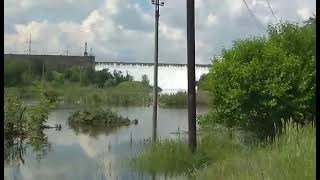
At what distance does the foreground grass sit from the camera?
378 centimetres

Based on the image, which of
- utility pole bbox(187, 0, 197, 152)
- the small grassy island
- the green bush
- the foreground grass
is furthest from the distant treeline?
the small grassy island

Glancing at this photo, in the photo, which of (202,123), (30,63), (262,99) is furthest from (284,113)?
(30,63)

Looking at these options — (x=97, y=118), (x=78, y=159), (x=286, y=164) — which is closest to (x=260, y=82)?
(x=78, y=159)

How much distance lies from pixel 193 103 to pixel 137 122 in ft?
22.5

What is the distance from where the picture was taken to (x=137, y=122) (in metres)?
14.3

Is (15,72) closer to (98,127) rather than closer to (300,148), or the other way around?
(300,148)

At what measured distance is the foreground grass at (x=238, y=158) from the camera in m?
3.78

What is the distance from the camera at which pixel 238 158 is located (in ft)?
19.5

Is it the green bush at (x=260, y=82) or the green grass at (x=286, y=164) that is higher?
the green bush at (x=260, y=82)

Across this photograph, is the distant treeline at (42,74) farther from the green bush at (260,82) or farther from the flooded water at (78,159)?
the green bush at (260,82)

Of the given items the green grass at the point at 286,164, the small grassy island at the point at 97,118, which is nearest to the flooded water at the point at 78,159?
the green grass at the point at 286,164

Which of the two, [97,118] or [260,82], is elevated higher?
[260,82]

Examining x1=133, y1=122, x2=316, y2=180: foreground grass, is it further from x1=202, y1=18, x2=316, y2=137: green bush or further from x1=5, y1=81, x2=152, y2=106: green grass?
x1=5, y1=81, x2=152, y2=106: green grass

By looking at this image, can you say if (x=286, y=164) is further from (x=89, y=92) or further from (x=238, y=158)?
(x=89, y=92)
